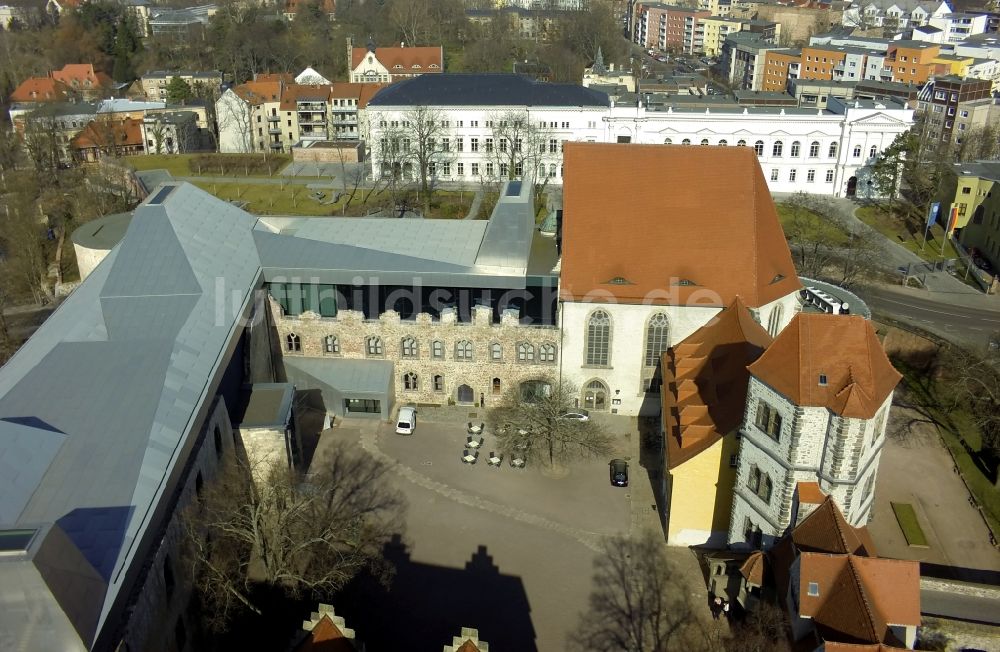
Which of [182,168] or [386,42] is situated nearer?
[182,168]

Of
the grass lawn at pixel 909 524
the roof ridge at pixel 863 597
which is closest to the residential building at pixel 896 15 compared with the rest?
the grass lawn at pixel 909 524

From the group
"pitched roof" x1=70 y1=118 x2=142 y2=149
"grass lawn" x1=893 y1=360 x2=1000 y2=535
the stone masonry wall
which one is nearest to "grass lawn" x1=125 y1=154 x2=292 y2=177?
"pitched roof" x1=70 y1=118 x2=142 y2=149

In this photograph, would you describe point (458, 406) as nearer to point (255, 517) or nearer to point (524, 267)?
point (524, 267)

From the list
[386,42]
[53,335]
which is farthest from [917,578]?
[386,42]

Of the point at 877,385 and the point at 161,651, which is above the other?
the point at 877,385

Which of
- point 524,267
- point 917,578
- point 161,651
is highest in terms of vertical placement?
point 524,267

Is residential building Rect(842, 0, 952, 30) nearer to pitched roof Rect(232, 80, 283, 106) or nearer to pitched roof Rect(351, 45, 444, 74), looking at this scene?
pitched roof Rect(351, 45, 444, 74)

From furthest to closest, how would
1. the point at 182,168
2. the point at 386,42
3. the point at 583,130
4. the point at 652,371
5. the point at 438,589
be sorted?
1. the point at 386,42
2. the point at 182,168
3. the point at 583,130
4. the point at 652,371
5. the point at 438,589
